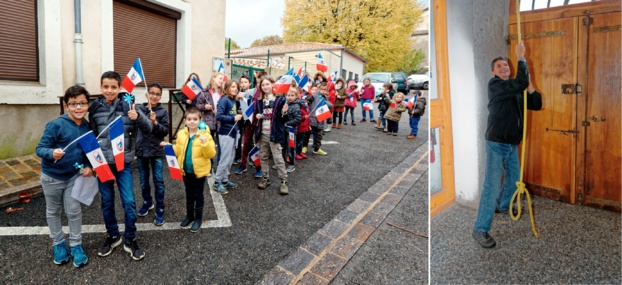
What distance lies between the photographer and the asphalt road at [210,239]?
274 centimetres

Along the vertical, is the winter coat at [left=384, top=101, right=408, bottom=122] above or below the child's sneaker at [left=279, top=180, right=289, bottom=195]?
above

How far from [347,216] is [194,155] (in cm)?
177

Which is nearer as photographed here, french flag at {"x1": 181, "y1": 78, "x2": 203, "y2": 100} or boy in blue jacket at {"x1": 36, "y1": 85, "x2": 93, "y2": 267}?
boy in blue jacket at {"x1": 36, "y1": 85, "x2": 93, "y2": 267}

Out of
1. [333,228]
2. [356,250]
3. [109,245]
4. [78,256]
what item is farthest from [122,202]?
[356,250]

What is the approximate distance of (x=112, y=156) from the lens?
10.1 ft

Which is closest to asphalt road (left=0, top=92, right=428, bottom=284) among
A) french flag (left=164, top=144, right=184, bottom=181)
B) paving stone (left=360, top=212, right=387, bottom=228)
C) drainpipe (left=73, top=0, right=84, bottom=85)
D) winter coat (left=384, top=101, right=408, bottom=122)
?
paving stone (left=360, top=212, right=387, bottom=228)

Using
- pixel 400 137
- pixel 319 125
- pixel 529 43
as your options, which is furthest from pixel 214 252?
pixel 400 137

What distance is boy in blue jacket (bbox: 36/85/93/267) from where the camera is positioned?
9.04 ft

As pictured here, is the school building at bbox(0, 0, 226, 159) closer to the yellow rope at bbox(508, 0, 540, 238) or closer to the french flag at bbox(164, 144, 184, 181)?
the french flag at bbox(164, 144, 184, 181)

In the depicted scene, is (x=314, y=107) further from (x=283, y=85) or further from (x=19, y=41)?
(x=19, y=41)

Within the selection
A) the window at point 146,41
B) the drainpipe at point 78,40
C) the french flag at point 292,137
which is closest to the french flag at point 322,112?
the french flag at point 292,137

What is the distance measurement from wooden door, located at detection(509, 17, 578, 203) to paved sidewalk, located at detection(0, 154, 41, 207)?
16.7 feet

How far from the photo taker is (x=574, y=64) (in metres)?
0.50

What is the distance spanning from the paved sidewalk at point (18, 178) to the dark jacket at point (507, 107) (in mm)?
5043
